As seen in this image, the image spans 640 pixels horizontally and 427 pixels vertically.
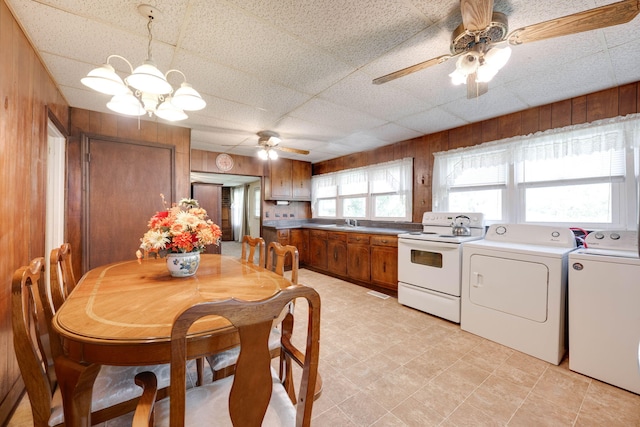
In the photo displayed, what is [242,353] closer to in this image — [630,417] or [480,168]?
[630,417]

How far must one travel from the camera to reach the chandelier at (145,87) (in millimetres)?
1276

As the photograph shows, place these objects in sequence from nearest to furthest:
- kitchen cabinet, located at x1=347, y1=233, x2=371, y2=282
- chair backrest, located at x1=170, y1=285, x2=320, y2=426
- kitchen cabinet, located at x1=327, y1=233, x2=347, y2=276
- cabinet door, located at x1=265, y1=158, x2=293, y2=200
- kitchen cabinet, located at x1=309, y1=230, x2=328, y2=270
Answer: chair backrest, located at x1=170, y1=285, x2=320, y2=426 → kitchen cabinet, located at x1=347, y1=233, x2=371, y2=282 → kitchen cabinet, located at x1=327, y1=233, x2=347, y2=276 → kitchen cabinet, located at x1=309, y1=230, x2=328, y2=270 → cabinet door, located at x1=265, y1=158, x2=293, y2=200

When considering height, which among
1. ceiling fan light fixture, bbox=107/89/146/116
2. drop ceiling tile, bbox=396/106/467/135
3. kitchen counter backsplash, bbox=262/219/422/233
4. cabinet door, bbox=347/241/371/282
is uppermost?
drop ceiling tile, bbox=396/106/467/135

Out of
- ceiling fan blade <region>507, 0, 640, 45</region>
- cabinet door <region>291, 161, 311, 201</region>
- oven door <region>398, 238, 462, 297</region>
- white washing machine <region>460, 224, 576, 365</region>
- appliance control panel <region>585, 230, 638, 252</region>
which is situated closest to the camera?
ceiling fan blade <region>507, 0, 640, 45</region>

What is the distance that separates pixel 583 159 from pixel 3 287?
462cm

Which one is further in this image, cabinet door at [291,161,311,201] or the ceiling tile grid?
cabinet door at [291,161,311,201]

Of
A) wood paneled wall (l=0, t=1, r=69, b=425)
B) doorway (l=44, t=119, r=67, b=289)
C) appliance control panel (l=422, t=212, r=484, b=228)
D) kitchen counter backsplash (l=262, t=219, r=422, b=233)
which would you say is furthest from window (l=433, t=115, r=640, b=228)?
doorway (l=44, t=119, r=67, b=289)

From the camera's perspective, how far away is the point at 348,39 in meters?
1.68

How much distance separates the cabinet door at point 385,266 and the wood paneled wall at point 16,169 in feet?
11.5

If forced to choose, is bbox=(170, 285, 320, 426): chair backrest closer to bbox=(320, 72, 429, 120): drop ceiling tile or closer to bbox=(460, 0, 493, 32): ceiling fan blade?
bbox=(460, 0, 493, 32): ceiling fan blade

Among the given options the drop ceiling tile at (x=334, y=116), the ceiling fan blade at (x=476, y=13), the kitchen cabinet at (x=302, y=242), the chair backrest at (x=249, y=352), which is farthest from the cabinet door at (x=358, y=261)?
the chair backrest at (x=249, y=352)

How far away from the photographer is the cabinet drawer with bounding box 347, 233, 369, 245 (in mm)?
3996

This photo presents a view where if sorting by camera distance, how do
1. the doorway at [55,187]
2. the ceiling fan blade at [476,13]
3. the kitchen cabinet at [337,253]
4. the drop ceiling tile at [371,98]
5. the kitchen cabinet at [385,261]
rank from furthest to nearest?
1. the kitchen cabinet at [337,253]
2. the kitchen cabinet at [385,261]
3. the doorway at [55,187]
4. the drop ceiling tile at [371,98]
5. the ceiling fan blade at [476,13]

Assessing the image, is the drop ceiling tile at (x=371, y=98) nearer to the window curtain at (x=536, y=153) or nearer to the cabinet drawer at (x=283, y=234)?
the window curtain at (x=536, y=153)
